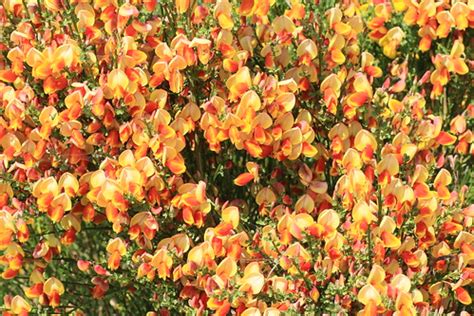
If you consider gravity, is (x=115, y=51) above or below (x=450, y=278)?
above

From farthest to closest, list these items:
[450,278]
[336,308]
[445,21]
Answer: [445,21]
[450,278]
[336,308]

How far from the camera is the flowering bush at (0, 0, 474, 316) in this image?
238 centimetres

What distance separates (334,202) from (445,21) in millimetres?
778

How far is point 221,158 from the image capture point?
2.71m

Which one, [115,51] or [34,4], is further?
[34,4]

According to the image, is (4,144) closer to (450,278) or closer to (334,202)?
(334,202)

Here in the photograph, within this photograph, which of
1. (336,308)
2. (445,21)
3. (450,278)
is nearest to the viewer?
(336,308)

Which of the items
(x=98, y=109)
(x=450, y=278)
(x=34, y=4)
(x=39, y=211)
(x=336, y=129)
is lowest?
(x=450, y=278)

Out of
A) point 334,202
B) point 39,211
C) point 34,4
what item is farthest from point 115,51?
point 334,202

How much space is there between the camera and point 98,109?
240cm

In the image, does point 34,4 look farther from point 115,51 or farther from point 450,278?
point 450,278

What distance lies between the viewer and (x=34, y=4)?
2.63 metres

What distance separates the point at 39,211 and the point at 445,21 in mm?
1300

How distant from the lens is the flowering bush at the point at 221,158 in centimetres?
238
